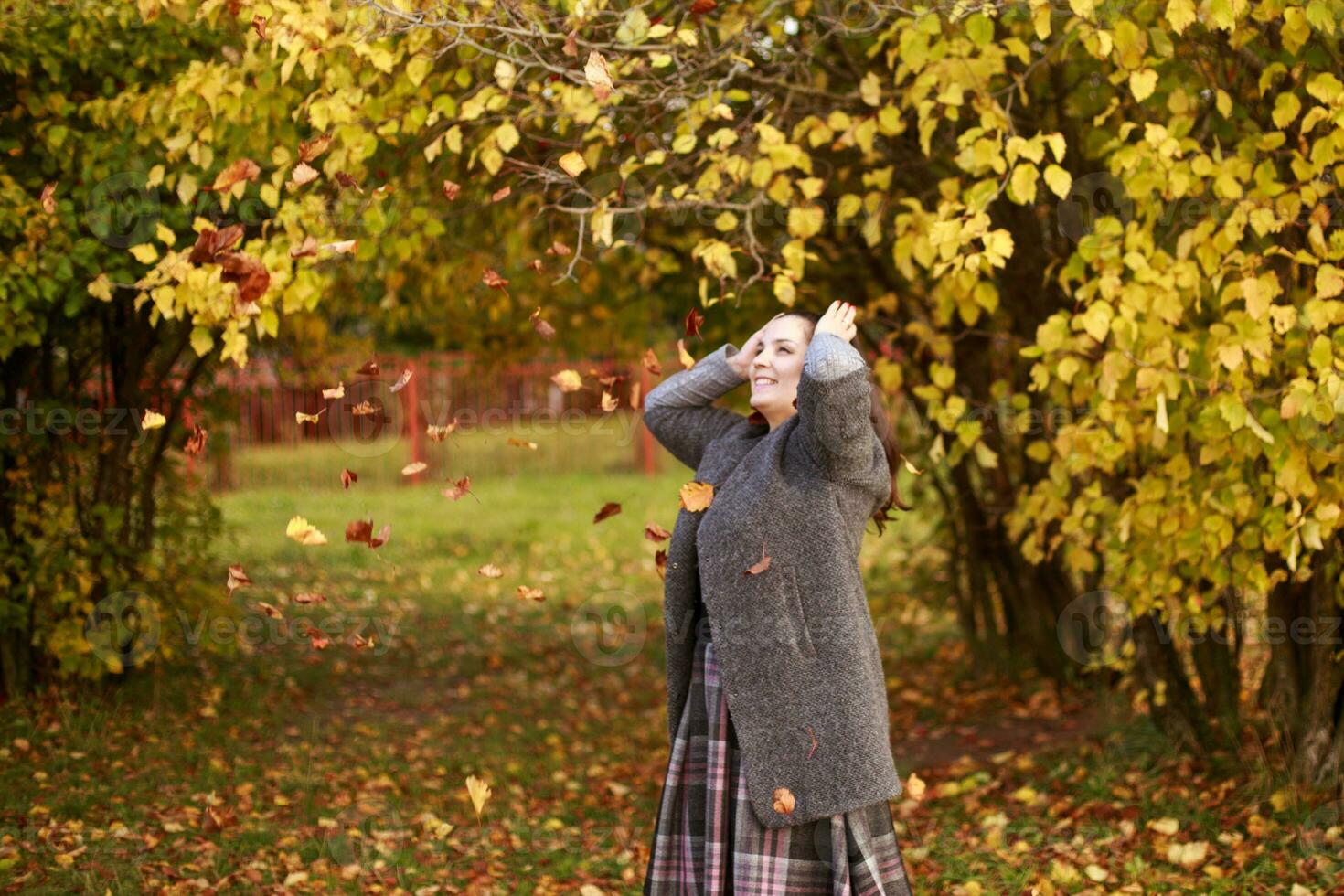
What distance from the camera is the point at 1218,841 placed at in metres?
4.38

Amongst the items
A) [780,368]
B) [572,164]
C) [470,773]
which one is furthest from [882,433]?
[470,773]

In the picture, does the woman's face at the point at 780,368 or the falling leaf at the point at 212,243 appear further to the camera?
the falling leaf at the point at 212,243

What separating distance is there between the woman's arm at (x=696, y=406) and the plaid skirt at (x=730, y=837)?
1.81 ft

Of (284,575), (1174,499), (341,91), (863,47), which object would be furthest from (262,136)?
(284,575)

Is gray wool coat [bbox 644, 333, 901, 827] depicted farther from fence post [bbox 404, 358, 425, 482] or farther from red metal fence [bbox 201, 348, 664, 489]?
fence post [bbox 404, 358, 425, 482]

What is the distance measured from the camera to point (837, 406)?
2809 mm

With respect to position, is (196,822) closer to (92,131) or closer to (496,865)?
(496,865)

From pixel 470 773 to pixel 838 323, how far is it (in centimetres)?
324

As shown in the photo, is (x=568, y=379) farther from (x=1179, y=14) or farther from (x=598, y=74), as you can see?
(x=1179, y=14)

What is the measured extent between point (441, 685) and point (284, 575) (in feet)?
9.10

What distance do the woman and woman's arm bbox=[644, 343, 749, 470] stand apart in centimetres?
37

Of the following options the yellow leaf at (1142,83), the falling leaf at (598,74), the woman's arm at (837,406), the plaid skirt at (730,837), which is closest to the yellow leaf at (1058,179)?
the yellow leaf at (1142,83)

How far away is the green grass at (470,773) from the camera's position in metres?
4.30

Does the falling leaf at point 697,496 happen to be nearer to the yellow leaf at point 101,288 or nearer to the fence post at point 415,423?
the yellow leaf at point 101,288
